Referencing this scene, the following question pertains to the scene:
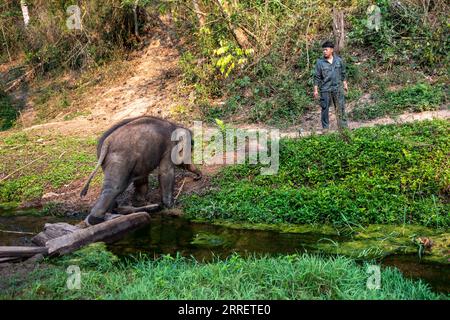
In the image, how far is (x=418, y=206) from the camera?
749cm

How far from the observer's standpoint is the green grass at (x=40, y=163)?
33.2 ft

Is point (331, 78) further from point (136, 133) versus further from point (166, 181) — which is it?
point (136, 133)

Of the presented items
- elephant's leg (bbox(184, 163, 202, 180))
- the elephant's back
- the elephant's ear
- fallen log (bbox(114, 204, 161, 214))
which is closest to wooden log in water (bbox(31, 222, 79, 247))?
fallen log (bbox(114, 204, 161, 214))

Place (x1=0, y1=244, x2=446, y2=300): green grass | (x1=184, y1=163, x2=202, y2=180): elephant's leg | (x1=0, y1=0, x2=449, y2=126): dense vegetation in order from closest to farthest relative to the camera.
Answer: (x1=0, y1=244, x2=446, y2=300): green grass → (x1=184, y1=163, x2=202, y2=180): elephant's leg → (x1=0, y1=0, x2=449, y2=126): dense vegetation

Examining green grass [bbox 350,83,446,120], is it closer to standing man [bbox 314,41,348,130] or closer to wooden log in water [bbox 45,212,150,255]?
standing man [bbox 314,41,348,130]

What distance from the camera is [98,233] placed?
7000mm

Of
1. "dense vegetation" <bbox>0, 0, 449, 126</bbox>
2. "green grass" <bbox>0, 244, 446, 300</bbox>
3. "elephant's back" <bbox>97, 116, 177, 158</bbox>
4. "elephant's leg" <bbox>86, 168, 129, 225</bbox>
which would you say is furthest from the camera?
"dense vegetation" <bbox>0, 0, 449, 126</bbox>

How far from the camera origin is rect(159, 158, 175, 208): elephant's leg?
28.2ft

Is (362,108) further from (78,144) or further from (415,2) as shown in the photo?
(78,144)

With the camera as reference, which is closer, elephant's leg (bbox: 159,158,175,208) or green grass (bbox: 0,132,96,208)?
elephant's leg (bbox: 159,158,175,208)

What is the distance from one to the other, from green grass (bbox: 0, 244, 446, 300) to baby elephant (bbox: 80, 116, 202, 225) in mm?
2287

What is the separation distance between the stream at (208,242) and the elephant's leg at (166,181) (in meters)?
0.33

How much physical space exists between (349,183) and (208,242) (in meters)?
2.56

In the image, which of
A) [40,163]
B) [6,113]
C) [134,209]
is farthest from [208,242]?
[6,113]
